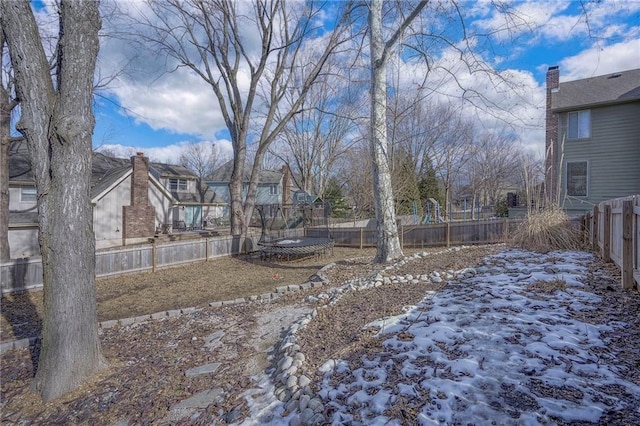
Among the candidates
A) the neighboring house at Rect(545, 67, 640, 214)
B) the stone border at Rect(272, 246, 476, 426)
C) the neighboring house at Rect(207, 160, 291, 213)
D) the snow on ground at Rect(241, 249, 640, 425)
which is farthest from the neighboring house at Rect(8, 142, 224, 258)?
the neighboring house at Rect(545, 67, 640, 214)

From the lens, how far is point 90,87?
133 inches

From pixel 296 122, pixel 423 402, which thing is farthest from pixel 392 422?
pixel 296 122

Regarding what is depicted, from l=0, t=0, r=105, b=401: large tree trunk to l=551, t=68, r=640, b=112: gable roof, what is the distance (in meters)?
15.8

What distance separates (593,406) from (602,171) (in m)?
14.5

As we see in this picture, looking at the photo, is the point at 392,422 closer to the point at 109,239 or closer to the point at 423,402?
the point at 423,402

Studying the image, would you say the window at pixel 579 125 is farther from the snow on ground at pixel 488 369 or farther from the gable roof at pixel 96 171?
the gable roof at pixel 96 171

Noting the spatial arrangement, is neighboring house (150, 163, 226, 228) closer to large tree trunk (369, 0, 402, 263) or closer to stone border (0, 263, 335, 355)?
stone border (0, 263, 335, 355)

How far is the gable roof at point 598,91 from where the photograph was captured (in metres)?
12.2

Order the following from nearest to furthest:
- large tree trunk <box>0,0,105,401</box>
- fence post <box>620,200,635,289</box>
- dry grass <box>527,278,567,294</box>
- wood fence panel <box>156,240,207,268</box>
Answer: large tree trunk <box>0,0,105,401</box> < fence post <box>620,200,635,289</box> < dry grass <box>527,278,567,294</box> < wood fence panel <box>156,240,207,268</box>

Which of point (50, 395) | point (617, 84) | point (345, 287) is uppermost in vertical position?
point (617, 84)

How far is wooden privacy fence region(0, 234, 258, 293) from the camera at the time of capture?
702 centimetres

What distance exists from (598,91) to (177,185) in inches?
998

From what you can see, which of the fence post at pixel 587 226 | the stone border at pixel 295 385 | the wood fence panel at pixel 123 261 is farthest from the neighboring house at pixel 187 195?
the fence post at pixel 587 226

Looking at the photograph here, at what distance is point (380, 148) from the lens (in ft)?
23.4
